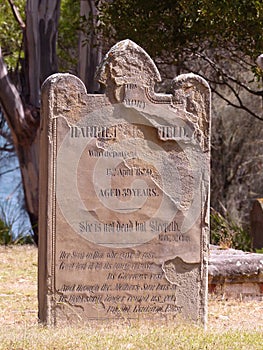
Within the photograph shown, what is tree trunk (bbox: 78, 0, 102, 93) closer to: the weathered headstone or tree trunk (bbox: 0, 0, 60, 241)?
tree trunk (bbox: 0, 0, 60, 241)

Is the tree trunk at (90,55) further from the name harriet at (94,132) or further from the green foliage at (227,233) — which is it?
the name harriet at (94,132)

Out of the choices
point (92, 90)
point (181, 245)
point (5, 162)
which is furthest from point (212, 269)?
point (5, 162)

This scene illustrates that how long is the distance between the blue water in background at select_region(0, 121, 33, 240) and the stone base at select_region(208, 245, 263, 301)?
5911 millimetres

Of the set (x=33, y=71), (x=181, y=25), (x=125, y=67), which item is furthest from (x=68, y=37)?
(x=125, y=67)

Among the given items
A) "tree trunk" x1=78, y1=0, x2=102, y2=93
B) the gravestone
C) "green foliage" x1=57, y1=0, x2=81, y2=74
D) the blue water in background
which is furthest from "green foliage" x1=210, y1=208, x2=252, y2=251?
"green foliage" x1=57, y1=0, x2=81, y2=74

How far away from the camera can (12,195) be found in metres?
23.0

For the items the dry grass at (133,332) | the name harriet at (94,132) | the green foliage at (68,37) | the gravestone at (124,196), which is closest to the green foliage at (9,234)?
the dry grass at (133,332)

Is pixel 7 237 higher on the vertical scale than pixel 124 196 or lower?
lower

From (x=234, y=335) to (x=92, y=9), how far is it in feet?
30.4

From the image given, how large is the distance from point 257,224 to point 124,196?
6619 mm

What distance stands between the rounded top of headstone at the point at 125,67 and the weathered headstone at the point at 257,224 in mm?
6491

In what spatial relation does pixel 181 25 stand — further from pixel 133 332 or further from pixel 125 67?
pixel 133 332

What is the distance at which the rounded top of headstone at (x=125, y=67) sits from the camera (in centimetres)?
688

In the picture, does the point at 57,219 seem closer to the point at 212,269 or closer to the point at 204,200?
the point at 204,200
